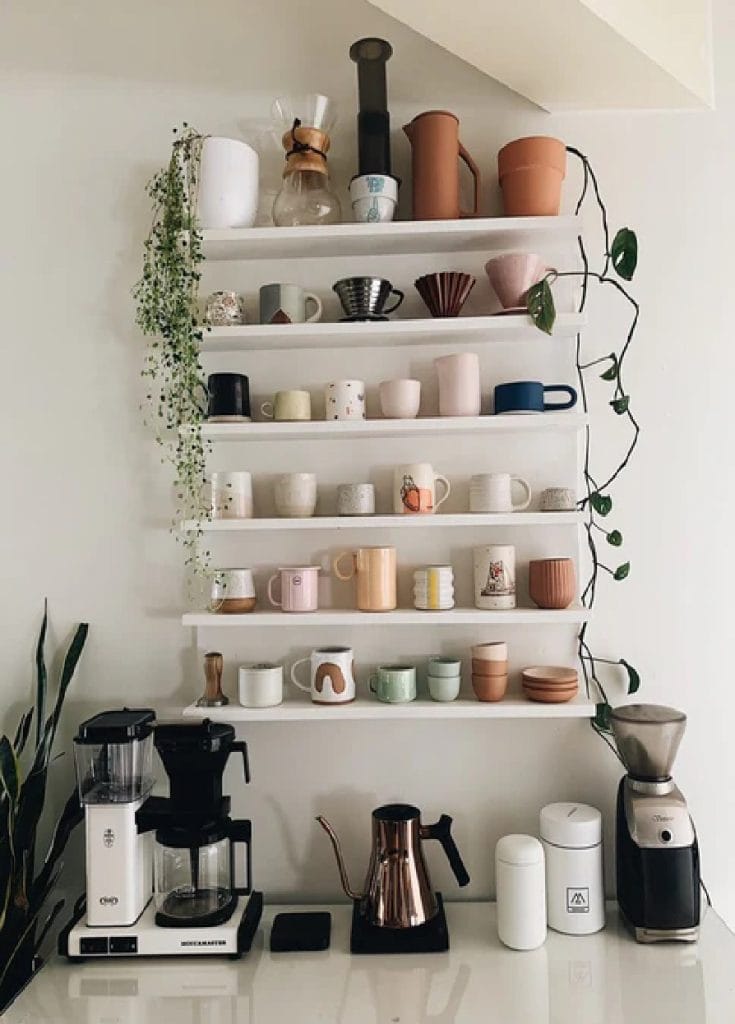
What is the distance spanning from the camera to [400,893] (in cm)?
154

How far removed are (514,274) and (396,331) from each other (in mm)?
251

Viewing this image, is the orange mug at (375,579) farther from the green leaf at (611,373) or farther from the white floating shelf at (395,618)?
the green leaf at (611,373)

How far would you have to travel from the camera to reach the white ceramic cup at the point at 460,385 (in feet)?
5.41

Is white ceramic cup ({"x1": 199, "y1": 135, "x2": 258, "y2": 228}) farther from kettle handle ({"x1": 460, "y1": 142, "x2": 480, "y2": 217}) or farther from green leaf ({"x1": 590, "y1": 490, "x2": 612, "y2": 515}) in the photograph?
green leaf ({"x1": 590, "y1": 490, "x2": 612, "y2": 515})

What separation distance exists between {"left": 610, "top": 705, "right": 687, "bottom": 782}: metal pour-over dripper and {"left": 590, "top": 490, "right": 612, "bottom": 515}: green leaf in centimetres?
39

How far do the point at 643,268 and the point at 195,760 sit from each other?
1.32 m

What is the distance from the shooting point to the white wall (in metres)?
1.75

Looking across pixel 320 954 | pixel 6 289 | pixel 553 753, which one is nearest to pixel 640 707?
pixel 553 753

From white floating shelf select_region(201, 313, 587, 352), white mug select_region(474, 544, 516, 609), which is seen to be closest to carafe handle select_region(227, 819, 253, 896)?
white mug select_region(474, 544, 516, 609)

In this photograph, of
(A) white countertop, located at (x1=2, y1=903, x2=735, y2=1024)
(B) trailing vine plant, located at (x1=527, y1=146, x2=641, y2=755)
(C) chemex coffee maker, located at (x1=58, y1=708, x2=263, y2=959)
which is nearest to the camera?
(A) white countertop, located at (x1=2, y1=903, x2=735, y2=1024)

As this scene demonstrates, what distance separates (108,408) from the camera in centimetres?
178

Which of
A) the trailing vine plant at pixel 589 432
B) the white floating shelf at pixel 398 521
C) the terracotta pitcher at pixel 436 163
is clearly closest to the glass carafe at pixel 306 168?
the terracotta pitcher at pixel 436 163

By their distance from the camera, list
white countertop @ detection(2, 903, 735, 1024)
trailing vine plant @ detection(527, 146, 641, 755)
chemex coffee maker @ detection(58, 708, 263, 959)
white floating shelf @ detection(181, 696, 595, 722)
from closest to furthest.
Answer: white countertop @ detection(2, 903, 735, 1024)
chemex coffee maker @ detection(58, 708, 263, 959)
white floating shelf @ detection(181, 696, 595, 722)
trailing vine plant @ detection(527, 146, 641, 755)

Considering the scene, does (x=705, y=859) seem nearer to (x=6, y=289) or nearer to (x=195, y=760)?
(x=195, y=760)
